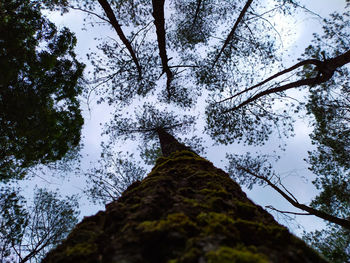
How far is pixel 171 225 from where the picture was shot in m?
1.31

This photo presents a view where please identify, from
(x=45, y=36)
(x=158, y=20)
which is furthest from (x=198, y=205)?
(x=45, y=36)

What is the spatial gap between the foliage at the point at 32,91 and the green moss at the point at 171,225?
6.77 meters

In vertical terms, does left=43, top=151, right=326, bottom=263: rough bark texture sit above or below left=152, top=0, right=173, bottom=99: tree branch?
below

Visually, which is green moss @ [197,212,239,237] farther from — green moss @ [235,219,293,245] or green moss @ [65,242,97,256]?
green moss @ [65,242,97,256]

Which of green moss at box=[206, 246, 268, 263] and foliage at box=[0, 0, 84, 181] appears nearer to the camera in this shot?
green moss at box=[206, 246, 268, 263]

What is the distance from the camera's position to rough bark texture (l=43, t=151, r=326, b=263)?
1109 mm

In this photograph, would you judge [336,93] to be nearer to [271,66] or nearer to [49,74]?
[271,66]

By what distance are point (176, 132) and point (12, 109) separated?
7541 millimetres

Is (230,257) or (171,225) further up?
(171,225)

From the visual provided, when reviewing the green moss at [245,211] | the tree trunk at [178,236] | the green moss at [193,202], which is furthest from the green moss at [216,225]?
the green moss at [245,211]

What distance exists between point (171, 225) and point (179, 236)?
99 mm

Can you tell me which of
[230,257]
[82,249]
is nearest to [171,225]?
[230,257]

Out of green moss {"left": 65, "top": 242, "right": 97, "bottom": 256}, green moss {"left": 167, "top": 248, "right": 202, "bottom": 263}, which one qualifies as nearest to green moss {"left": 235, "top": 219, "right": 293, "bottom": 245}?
green moss {"left": 167, "top": 248, "right": 202, "bottom": 263}

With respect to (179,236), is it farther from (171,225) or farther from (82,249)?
(82,249)
